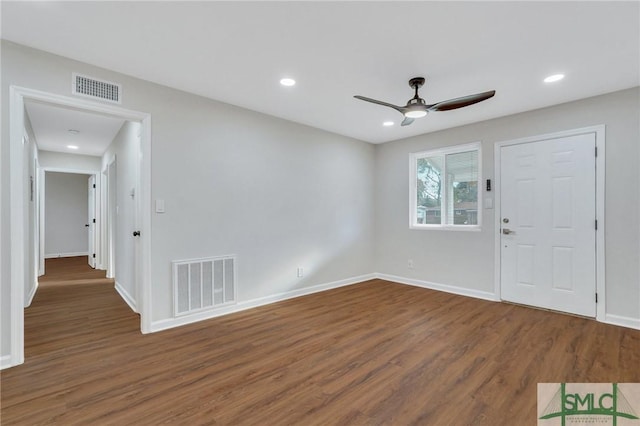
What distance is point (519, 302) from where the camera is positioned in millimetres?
3979

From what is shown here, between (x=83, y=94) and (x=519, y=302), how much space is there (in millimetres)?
5533

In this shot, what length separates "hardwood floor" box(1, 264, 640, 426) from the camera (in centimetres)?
183

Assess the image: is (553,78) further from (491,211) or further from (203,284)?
(203,284)

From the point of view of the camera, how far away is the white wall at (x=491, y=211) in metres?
3.24

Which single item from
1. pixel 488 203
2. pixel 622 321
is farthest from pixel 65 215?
pixel 622 321

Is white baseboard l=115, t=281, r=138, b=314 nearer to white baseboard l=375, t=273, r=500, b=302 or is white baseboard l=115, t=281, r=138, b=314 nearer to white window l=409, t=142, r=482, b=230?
white baseboard l=375, t=273, r=500, b=302

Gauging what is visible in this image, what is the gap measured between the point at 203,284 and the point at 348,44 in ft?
9.61

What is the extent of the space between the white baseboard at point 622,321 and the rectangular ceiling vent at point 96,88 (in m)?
5.73

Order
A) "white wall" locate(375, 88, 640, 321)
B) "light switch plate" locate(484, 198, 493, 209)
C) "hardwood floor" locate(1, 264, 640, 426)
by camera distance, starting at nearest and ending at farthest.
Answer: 1. "hardwood floor" locate(1, 264, 640, 426)
2. "white wall" locate(375, 88, 640, 321)
3. "light switch plate" locate(484, 198, 493, 209)

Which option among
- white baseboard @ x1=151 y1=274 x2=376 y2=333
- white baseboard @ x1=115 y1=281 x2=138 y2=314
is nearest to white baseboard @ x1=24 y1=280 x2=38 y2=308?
white baseboard @ x1=115 y1=281 x2=138 y2=314

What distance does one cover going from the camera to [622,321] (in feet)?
10.6

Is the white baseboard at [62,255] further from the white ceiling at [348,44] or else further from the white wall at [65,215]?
the white ceiling at [348,44]

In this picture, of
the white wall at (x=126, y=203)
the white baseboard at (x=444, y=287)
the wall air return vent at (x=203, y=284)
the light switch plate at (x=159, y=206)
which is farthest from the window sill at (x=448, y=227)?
the white wall at (x=126, y=203)

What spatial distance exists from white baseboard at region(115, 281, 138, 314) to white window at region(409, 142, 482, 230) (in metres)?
4.39
